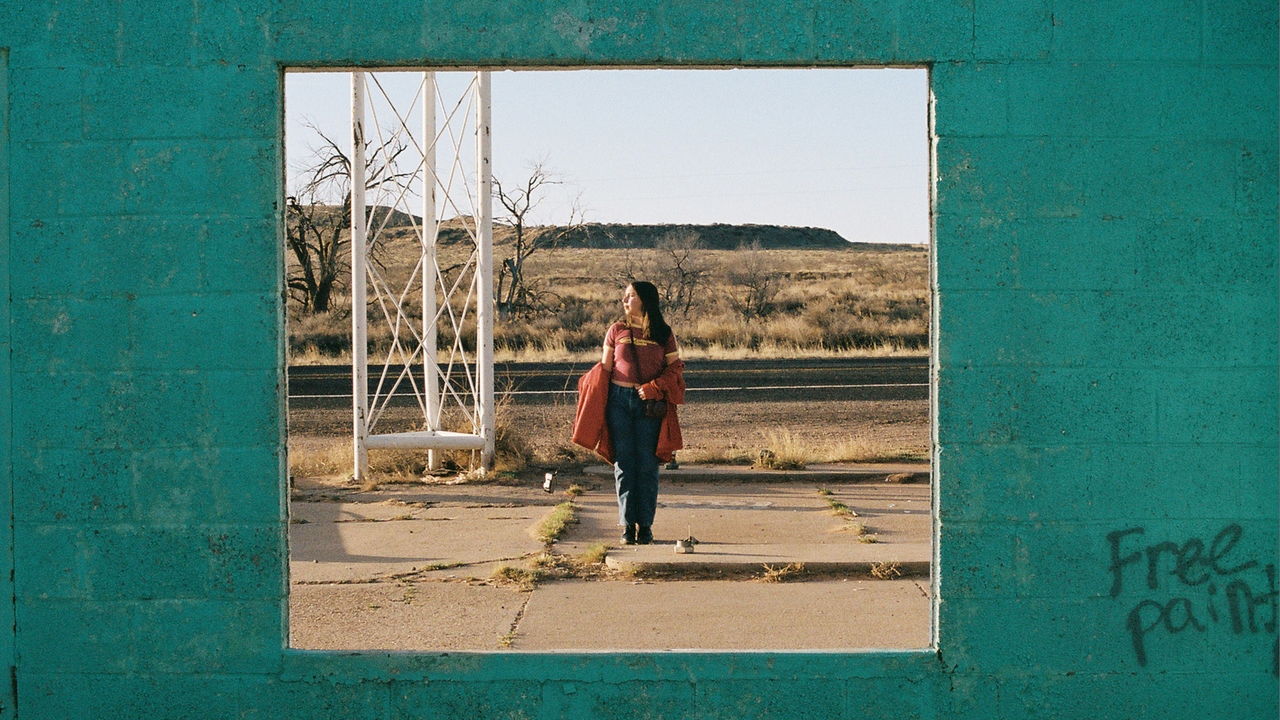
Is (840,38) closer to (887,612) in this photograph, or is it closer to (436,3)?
(436,3)

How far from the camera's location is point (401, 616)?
6387 millimetres

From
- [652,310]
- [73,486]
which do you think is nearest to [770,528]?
[652,310]

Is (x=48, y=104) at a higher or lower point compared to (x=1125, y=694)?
higher

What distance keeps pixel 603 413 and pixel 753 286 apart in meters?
36.4

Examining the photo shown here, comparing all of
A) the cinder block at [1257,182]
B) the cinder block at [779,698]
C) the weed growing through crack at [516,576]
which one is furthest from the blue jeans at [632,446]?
the cinder block at [1257,182]

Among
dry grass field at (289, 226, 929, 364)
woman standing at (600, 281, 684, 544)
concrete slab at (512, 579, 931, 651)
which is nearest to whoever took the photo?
concrete slab at (512, 579, 931, 651)

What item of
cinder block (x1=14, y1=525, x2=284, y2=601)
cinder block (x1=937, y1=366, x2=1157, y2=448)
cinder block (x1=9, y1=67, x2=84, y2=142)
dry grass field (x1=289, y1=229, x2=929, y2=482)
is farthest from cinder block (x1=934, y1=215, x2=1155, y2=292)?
dry grass field (x1=289, y1=229, x2=929, y2=482)

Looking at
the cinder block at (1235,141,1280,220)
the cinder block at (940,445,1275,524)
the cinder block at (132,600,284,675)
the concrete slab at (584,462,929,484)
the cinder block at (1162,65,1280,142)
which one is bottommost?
the concrete slab at (584,462,929,484)

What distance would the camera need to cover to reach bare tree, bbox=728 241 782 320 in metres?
42.9

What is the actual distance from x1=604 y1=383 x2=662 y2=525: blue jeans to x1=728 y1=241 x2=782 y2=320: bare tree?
1260 inches

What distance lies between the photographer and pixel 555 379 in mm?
23094

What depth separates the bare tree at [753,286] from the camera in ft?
141

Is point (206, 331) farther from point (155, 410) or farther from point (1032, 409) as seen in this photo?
point (1032, 409)

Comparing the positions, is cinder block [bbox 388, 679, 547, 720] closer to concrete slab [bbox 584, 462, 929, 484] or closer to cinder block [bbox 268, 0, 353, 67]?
cinder block [bbox 268, 0, 353, 67]
